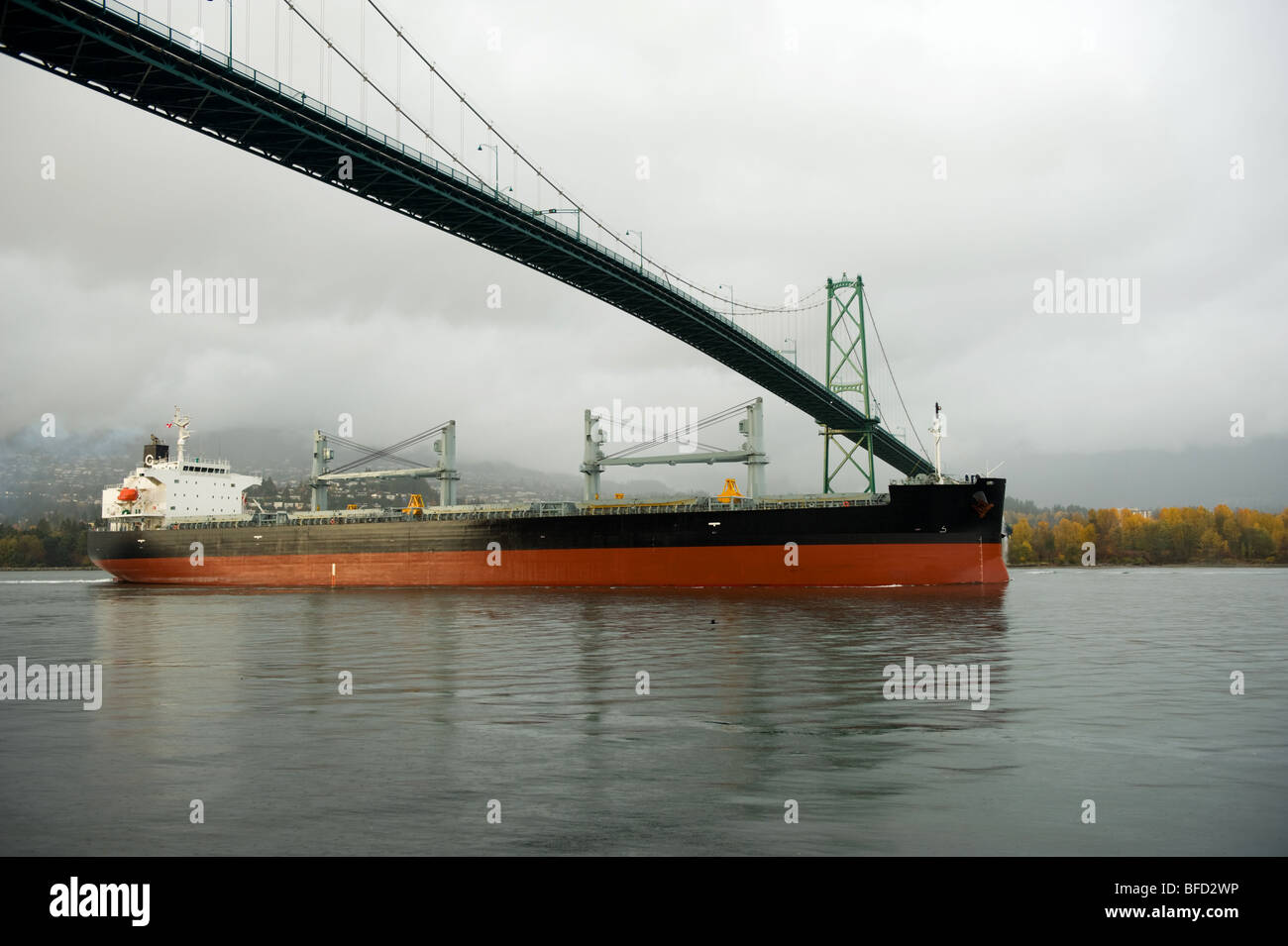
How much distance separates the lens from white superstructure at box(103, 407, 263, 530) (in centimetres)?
5184

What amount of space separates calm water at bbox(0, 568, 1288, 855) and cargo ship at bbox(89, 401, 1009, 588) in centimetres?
1369

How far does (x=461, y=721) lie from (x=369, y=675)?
15.1ft

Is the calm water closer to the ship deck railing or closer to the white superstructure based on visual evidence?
the ship deck railing

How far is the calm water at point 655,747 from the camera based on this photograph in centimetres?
613

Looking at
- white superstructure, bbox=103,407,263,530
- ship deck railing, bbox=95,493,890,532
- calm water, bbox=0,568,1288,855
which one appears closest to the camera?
calm water, bbox=0,568,1288,855

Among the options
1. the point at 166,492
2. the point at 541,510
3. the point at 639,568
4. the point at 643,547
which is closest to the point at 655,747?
the point at 643,547

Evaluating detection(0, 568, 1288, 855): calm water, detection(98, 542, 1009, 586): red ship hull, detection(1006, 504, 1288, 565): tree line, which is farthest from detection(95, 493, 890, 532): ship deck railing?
detection(1006, 504, 1288, 565): tree line

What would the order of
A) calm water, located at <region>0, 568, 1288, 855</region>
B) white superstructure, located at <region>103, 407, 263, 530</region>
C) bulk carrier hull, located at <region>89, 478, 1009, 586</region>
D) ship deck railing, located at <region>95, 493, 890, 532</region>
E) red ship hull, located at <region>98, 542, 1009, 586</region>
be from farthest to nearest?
white superstructure, located at <region>103, 407, 263, 530</region> < ship deck railing, located at <region>95, 493, 890, 532</region> < red ship hull, located at <region>98, 542, 1009, 586</region> < bulk carrier hull, located at <region>89, 478, 1009, 586</region> < calm water, located at <region>0, 568, 1288, 855</region>

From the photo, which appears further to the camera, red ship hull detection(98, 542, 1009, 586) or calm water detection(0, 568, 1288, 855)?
red ship hull detection(98, 542, 1009, 586)

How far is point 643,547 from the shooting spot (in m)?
36.2

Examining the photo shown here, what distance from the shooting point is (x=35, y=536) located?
390ft
